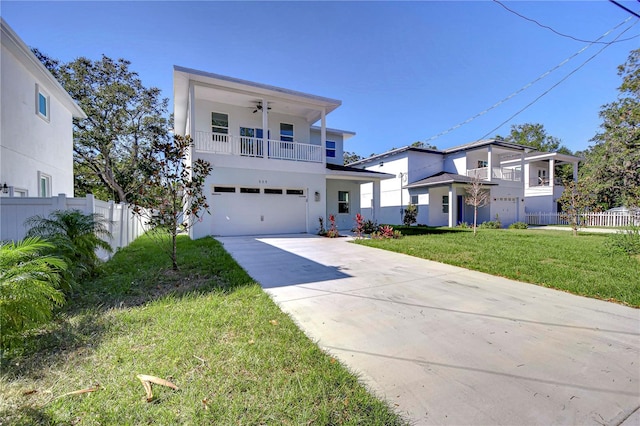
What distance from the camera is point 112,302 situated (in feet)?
13.2

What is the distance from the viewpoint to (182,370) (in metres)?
2.36

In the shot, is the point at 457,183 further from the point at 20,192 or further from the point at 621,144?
the point at 20,192

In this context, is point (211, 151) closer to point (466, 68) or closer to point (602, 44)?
point (466, 68)

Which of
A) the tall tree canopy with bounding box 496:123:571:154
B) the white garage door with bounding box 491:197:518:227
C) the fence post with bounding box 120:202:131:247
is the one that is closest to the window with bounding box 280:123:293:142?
the fence post with bounding box 120:202:131:247

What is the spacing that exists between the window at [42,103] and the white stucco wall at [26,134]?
5.7 inches

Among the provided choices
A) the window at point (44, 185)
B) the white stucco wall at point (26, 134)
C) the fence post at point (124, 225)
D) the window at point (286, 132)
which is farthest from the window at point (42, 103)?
the window at point (286, 132)

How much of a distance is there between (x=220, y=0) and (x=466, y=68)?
11473mm

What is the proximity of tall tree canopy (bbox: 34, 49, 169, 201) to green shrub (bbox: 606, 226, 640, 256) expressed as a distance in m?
23.1

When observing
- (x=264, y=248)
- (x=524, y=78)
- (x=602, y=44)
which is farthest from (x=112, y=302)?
(x=524, y=78)

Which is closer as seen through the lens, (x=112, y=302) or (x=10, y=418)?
(x=10, y=418)

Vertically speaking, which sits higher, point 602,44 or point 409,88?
point 409,88

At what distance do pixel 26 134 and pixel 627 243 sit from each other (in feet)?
59.5

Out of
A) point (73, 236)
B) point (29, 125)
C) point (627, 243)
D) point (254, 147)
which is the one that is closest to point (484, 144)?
point (627, 243)

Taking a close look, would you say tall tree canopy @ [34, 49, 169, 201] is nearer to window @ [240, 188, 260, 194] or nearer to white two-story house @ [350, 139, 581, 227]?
window @ [240, 188, 260, 194]
